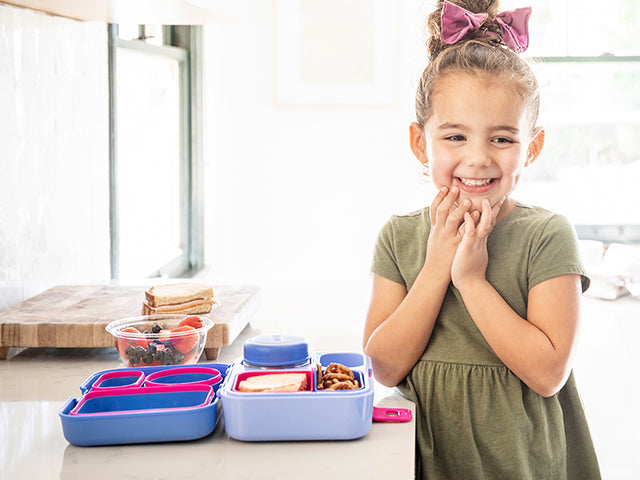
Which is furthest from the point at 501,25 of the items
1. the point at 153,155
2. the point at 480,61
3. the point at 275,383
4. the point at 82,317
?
the point at 153,155

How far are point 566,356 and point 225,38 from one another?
2.29 m

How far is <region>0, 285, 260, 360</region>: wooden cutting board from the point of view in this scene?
1.32m

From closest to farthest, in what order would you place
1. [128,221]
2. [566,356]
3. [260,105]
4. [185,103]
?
[566,356]
[128,221]
[185,103]
[260,105]

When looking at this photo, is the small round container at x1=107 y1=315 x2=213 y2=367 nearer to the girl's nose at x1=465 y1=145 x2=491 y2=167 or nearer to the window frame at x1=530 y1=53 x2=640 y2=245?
the girl's nose at x1=465 y1=145 x2=491 y2=167

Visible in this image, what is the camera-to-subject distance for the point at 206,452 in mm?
885

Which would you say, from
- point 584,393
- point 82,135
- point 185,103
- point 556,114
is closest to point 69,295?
point 82,135

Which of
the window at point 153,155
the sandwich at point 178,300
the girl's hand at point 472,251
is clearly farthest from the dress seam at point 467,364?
the window at point 153,155

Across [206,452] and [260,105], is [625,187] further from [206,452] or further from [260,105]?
[206,452]

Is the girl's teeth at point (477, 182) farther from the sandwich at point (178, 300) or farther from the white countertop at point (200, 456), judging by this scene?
the sandwich at point (178, 300)

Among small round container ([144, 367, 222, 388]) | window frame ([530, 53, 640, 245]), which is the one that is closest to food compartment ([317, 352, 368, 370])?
small round container ([144, 367, 222, 388])

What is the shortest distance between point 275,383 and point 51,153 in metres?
0.99

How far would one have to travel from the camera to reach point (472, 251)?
110 cm

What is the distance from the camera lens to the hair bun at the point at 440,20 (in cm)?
117

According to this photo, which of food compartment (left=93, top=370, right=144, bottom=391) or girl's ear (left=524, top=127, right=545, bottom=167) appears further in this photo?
girl's ear (left=524, top=127, right=545, bottom=167)
